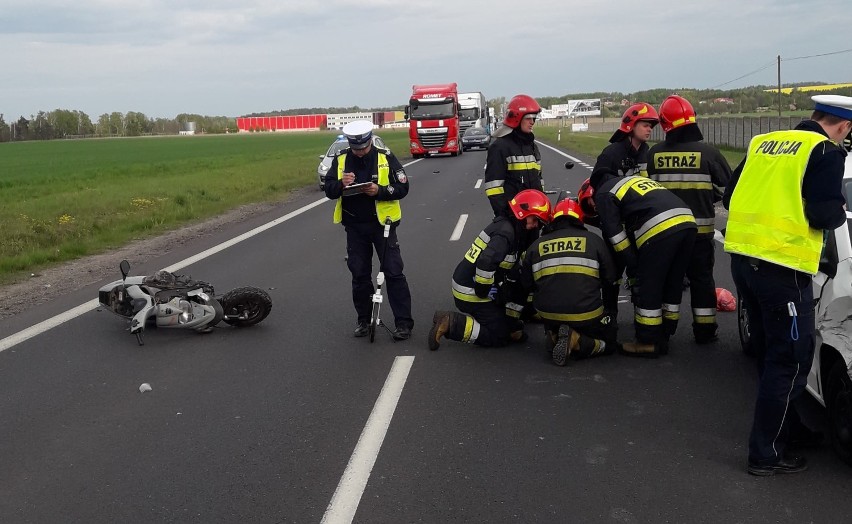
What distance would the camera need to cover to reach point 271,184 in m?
24.0

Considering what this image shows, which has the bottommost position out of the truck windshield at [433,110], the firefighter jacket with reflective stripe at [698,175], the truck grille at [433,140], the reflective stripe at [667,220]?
the reflective stripe at [667,220]

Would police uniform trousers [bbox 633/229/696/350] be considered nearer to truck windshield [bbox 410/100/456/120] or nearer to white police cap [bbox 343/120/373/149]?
white police cap [bbox 343/120/373/149]

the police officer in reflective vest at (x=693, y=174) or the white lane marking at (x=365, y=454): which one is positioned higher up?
the police officer in reflective vest at (x=693, y=174)

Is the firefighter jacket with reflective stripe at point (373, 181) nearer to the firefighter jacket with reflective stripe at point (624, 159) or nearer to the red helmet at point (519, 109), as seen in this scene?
the red helmet at point (519, 109)

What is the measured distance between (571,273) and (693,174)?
1533 mm

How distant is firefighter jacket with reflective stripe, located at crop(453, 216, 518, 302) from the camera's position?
666 cm

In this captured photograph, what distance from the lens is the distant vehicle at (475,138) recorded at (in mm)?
47500

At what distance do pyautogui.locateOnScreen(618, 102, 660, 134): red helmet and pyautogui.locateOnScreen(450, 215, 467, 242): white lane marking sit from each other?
17.7ft

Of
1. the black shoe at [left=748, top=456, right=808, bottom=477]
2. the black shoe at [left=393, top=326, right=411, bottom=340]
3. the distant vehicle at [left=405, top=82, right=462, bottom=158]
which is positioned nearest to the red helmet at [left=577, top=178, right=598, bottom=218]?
the black shoe at [left=393, top=326, right=411, bottom=340]

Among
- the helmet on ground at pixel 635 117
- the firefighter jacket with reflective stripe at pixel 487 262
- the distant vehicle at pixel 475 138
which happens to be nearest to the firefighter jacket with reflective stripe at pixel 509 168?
the helmet on ground at pixel 635 117

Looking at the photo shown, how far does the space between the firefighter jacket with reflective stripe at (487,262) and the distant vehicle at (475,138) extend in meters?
40.8

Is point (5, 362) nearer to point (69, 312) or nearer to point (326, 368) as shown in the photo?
point (69, 312)

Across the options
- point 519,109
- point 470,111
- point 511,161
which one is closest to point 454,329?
point 511,161

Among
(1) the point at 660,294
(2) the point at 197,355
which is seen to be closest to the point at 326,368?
(2) the point at 197,355
